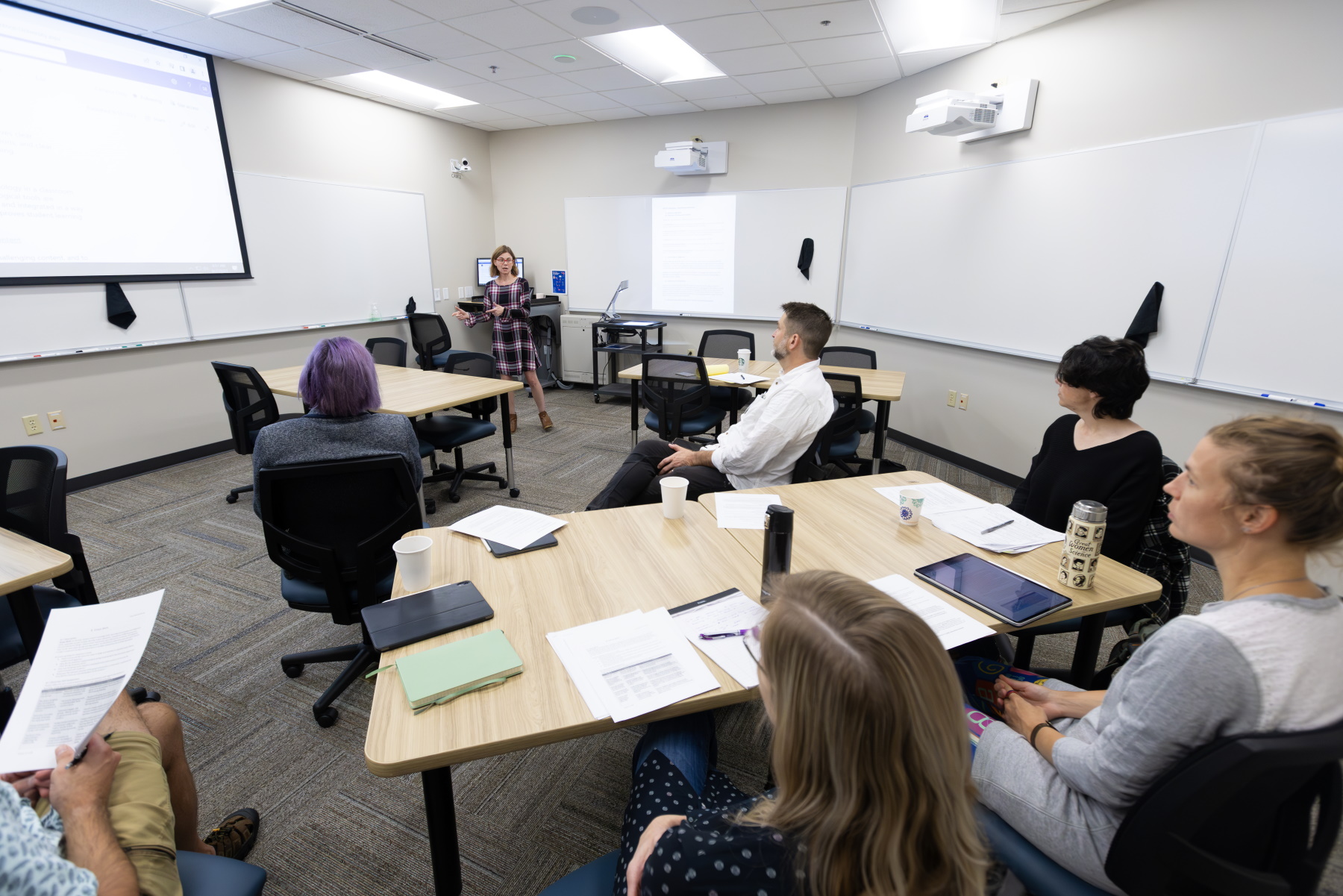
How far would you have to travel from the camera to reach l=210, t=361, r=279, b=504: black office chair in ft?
10.5

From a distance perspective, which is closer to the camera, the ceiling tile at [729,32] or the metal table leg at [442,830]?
the metal table leg at [442,830]

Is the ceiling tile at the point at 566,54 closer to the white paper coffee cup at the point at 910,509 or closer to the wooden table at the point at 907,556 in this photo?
the wooden table at the point at 907,556

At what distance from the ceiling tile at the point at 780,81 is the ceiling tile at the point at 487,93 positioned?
1.93 metres

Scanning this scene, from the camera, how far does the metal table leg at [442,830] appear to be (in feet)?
3.54

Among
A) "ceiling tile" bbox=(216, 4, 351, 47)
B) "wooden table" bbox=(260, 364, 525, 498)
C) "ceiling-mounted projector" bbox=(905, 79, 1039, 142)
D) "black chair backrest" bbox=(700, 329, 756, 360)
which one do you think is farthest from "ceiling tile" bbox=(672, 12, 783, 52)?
"wooden table" bbox=(260, 364, 525, 498)

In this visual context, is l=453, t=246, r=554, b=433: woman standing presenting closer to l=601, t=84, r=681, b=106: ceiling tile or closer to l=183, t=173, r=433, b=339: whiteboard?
l=183, t=173, r=433, b=339: whiteboard

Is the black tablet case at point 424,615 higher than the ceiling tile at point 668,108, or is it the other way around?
the ceiling tile at point 668,108

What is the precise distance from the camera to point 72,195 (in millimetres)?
3613

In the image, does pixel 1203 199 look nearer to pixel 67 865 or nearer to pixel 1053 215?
pixel 1053 215

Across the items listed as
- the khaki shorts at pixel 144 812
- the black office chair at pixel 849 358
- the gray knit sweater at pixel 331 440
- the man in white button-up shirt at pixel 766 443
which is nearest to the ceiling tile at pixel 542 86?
the black office chair at pixel 849 358

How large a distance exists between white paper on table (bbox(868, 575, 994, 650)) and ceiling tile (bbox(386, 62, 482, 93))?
15.9ft

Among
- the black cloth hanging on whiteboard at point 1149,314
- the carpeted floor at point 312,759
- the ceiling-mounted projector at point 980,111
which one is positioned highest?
the ceiling-mounted projector at point 980,111

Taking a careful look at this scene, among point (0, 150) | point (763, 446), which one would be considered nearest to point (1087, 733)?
point (763, 446)

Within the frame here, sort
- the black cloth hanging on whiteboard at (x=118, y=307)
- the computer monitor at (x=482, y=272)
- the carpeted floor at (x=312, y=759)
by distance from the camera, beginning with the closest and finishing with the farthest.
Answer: the carpeted floor at (x=312, y=759)
the black cloth hanging on whiteboard at (x=118, y=307)
the computer monitor at (x=482, y=272)
